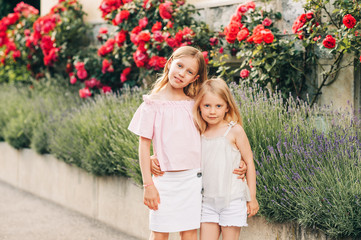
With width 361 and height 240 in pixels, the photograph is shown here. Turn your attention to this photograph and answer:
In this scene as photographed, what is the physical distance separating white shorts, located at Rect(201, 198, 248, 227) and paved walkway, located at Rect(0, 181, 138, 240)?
1661 mm

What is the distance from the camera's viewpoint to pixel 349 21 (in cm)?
386

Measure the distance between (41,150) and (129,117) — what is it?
1.64 metres

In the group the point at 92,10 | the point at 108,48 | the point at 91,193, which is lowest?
the point at 91,193

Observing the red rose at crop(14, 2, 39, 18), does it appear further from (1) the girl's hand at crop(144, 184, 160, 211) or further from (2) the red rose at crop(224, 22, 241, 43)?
(1) the girl's hand at crop(144, 184, 160, 211)

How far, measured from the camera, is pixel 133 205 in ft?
14.5

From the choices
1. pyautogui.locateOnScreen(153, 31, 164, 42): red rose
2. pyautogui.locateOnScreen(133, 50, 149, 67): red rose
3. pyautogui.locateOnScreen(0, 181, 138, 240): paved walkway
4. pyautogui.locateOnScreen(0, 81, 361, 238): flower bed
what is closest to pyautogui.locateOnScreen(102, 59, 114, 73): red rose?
pyautogui.locateOnScreen(133, 50, 149, 67): red rose

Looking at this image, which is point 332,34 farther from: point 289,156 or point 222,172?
point 222,172

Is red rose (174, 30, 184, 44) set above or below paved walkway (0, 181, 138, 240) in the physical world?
above

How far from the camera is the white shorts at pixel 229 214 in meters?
2.85

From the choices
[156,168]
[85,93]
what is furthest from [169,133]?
[85,93]

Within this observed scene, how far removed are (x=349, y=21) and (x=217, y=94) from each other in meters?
1.61

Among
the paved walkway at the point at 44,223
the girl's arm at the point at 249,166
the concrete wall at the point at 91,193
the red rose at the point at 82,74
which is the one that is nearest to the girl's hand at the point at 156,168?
the girl's arm at the point at 249,166

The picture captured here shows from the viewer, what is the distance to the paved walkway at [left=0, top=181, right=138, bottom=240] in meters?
4.42

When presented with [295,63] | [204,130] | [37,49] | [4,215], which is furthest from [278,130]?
[37,49]
